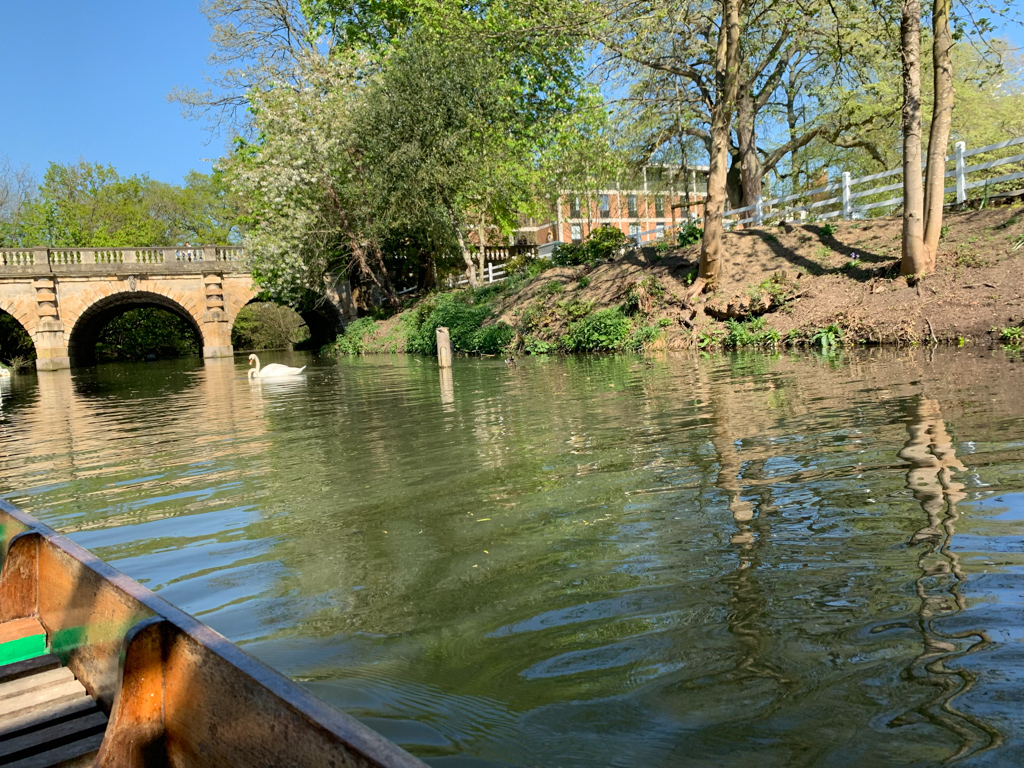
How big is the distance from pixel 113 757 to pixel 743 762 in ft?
5.50

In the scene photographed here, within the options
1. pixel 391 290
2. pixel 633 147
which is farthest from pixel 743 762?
pixel 391 290

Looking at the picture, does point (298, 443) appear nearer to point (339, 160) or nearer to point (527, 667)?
point (527, 667)

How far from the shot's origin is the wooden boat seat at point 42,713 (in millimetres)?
2189

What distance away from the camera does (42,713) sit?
2.49 m

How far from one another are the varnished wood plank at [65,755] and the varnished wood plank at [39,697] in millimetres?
358

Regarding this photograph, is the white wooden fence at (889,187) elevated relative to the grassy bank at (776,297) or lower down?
elevated

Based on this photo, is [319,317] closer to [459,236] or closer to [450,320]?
[459,236]

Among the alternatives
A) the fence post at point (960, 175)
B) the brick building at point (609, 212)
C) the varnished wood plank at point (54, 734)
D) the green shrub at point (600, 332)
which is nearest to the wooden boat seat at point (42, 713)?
the varnished wood plank at point (54, 734)

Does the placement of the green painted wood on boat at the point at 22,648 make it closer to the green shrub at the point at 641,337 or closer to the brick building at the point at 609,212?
the green shrub at the point at 641,337

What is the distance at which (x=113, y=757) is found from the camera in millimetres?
2021

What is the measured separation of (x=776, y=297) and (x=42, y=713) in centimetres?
1714

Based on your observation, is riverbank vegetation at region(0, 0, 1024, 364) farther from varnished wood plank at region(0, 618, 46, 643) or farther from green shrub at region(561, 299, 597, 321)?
varnished wood plank at region(0, 618, 46, 643)

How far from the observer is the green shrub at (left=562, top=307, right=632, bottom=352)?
20.2m

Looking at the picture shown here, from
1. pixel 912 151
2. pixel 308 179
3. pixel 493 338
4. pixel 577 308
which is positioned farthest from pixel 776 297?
pixel 308 179
